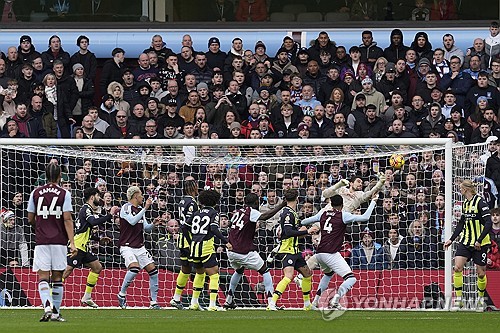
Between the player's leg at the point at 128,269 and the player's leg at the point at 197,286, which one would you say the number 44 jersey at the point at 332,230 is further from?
the player's leg at the point at 128,269

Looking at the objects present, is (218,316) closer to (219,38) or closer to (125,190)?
(125,190)

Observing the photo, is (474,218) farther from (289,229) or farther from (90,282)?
(90,282)

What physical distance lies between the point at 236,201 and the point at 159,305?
6.88 ft

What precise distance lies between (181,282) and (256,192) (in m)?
2.27

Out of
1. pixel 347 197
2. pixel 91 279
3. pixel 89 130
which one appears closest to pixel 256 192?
pixel 347 197

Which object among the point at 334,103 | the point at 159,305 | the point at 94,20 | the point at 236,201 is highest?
the point at 94,20

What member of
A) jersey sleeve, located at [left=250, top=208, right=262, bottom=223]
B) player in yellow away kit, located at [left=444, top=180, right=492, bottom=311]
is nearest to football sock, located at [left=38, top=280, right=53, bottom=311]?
jersey sleeve, located at [left=250, top=208, right=262, bottom=223]

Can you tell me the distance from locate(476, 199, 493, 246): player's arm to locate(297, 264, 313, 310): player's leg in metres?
2.57

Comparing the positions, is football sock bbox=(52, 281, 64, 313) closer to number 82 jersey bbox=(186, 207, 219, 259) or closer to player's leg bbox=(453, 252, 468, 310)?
number 82 jersey bbox=(186, 207, 219, 259)

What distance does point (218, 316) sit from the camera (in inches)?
656

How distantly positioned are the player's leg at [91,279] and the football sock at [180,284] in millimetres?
1310

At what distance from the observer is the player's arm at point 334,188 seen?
59.3 feet

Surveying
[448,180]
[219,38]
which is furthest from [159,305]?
[219,38]

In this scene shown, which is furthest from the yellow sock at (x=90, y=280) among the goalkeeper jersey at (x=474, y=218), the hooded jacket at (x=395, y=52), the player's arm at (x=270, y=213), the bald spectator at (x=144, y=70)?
the hooded jacket at (x=395, y=52)
